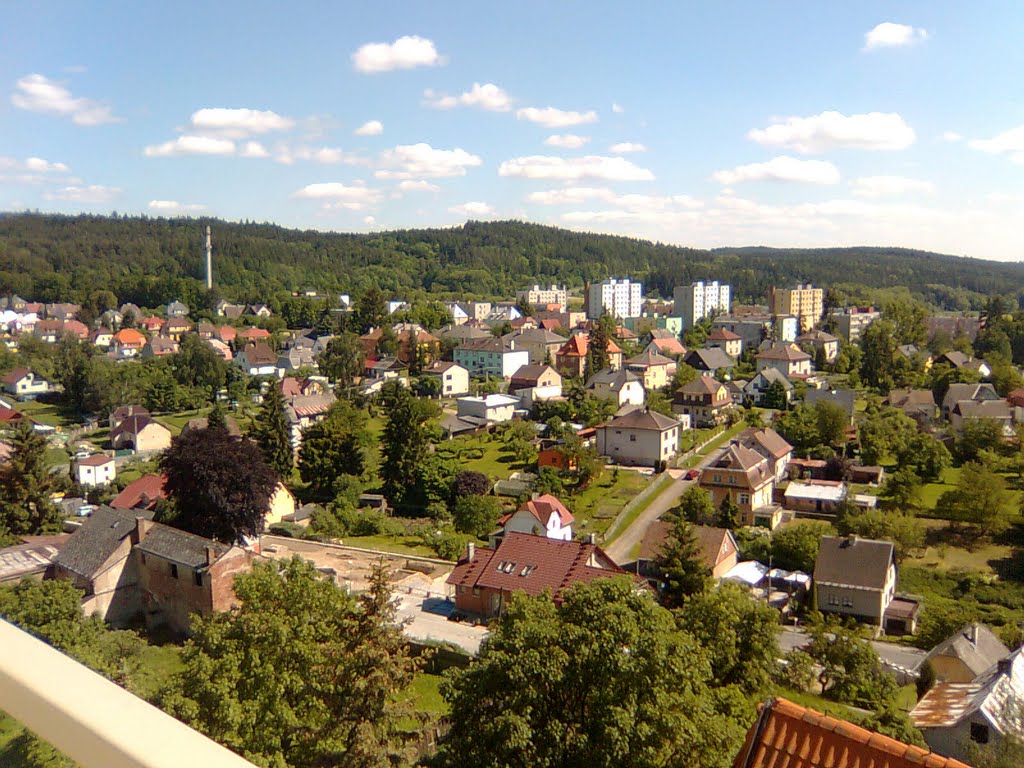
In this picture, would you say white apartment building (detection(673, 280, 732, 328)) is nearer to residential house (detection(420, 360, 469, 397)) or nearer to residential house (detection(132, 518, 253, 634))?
residential house (detection(420, 360, 469, 397))

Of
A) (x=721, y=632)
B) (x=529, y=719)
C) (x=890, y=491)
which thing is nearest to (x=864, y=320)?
(x=890, y=491)

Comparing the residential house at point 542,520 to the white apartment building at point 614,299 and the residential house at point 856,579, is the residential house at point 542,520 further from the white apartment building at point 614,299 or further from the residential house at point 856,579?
the white apartment building at point 614,299

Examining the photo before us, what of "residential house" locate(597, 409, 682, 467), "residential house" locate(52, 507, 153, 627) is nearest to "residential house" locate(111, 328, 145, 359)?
"residential house" locate(597, 409, 682, 467)

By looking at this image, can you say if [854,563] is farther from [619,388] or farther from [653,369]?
[653,369]

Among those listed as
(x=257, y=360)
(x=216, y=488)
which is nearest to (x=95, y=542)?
(x=216, y=488)

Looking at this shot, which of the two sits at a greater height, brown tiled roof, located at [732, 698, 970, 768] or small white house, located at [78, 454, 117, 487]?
brown tiled roof, located at [732, 698, 970, 768]

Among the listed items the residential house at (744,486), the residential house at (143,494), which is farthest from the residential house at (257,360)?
the residential house at (744,486)

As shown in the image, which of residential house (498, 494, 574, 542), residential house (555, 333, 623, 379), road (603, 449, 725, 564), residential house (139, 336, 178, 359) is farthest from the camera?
residential house (139, 336, 178, 359)
